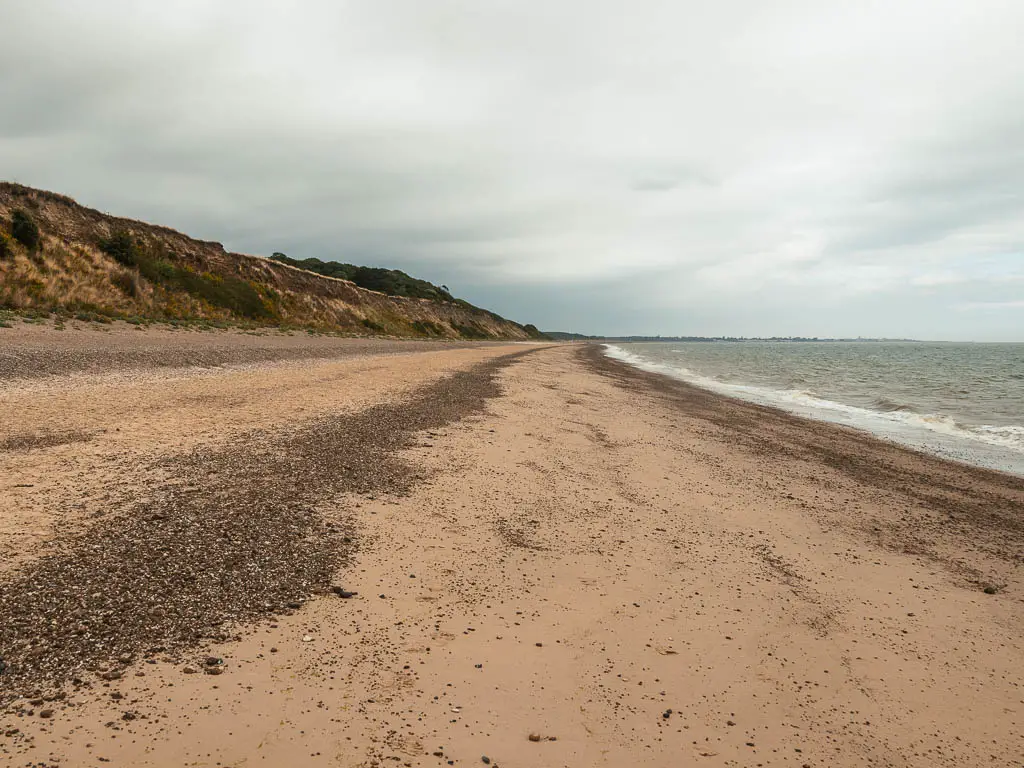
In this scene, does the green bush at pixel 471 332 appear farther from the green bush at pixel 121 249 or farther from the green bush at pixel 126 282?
the green bush at pixel 126 282

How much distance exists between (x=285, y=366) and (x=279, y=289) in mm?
29854

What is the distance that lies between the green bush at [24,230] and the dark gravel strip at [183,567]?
27.4 metres

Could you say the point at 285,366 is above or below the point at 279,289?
below

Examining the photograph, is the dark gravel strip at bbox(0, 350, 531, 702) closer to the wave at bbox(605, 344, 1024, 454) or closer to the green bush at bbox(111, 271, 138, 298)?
the wave at bbox(605, 344, 1024, 454)

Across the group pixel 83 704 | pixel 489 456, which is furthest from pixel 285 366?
pixel 83 704

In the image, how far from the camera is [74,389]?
1018 centimetres

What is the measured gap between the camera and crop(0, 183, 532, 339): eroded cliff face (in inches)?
932

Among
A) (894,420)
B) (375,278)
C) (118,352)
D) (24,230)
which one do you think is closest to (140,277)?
(24,230)

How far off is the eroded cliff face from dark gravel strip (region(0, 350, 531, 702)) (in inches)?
863

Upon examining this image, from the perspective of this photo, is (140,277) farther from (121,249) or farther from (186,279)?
(186,279)

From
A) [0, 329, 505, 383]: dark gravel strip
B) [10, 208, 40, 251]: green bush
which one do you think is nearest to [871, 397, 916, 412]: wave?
[0, 329, 505, 383]: dark gravel strip

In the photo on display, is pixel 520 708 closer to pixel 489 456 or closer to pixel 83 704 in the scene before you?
pixel 83 704

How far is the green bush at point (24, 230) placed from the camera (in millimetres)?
25047

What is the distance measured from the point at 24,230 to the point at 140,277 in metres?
5.37
